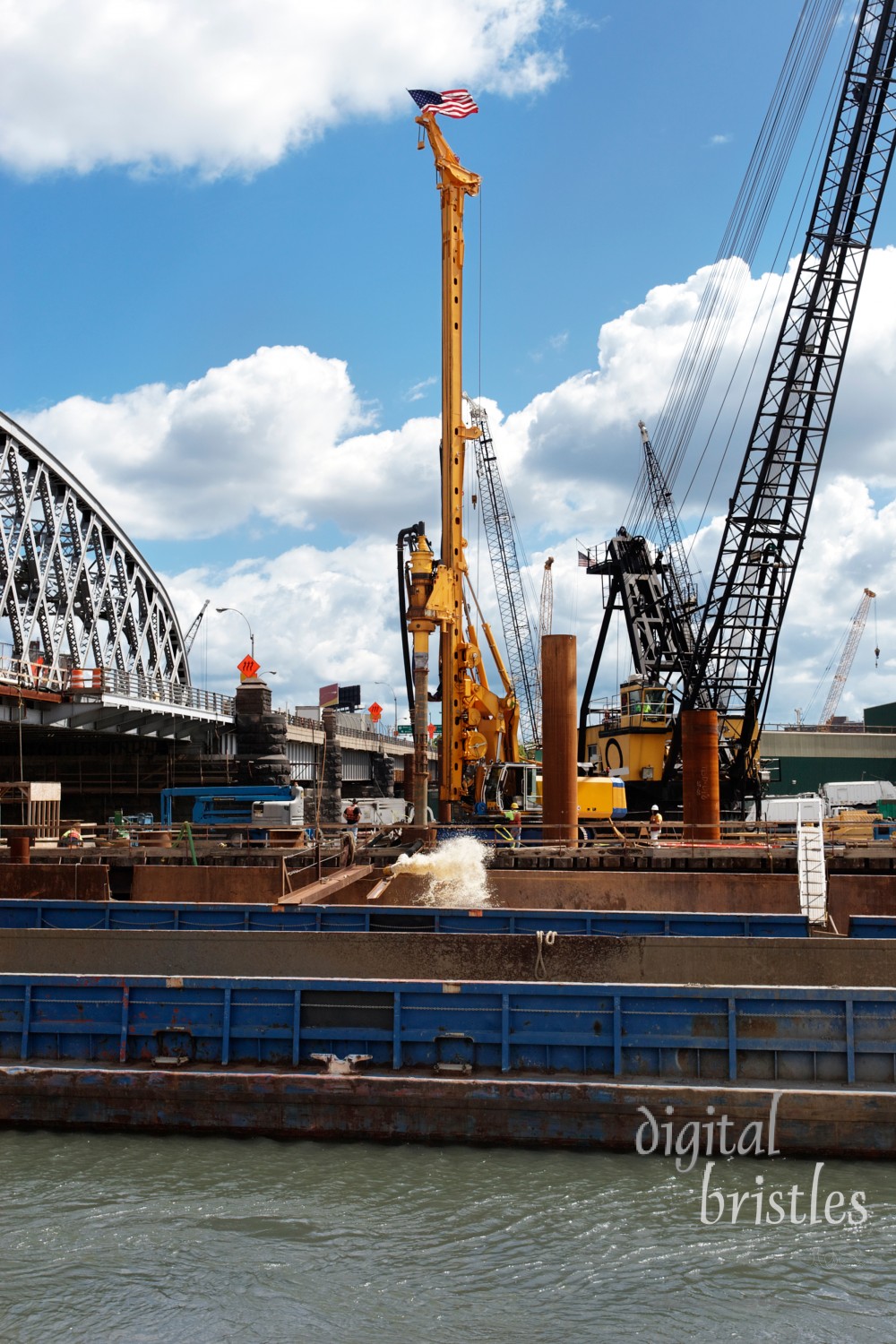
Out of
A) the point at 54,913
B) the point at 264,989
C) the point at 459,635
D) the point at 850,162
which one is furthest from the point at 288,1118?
the point at 850,162

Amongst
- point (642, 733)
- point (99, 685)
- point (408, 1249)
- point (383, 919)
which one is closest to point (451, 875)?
point (383, 919)

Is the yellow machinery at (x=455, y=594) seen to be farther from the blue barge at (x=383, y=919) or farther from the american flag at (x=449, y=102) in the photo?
the blue barge at (x=383, y=919)

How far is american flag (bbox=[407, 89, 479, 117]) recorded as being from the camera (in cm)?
3634

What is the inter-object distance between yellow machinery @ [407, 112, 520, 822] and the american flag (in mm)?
617

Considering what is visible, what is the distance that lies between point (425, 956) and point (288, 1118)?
3.01 meters

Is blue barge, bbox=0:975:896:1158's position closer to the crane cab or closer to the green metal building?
the crane cab

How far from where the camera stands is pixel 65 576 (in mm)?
82938

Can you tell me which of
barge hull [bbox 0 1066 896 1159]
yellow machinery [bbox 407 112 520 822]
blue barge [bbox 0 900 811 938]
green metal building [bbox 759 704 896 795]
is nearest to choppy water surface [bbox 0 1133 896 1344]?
barge hull [bbox 0 1066 896 1159]

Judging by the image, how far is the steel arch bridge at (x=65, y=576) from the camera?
75562 millimetres

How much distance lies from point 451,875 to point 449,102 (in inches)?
1185

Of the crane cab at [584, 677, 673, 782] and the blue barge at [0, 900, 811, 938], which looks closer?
the blue barge at [0, 900, 811, 938]

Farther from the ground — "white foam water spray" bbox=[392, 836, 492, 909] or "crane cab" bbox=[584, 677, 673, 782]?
"crane cab" bbox=[584, 677, 673, 782]

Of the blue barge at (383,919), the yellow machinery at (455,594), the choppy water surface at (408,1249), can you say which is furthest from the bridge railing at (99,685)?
the choppy water surface at (408,1249)

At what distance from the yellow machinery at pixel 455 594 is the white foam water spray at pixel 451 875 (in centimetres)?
1365
